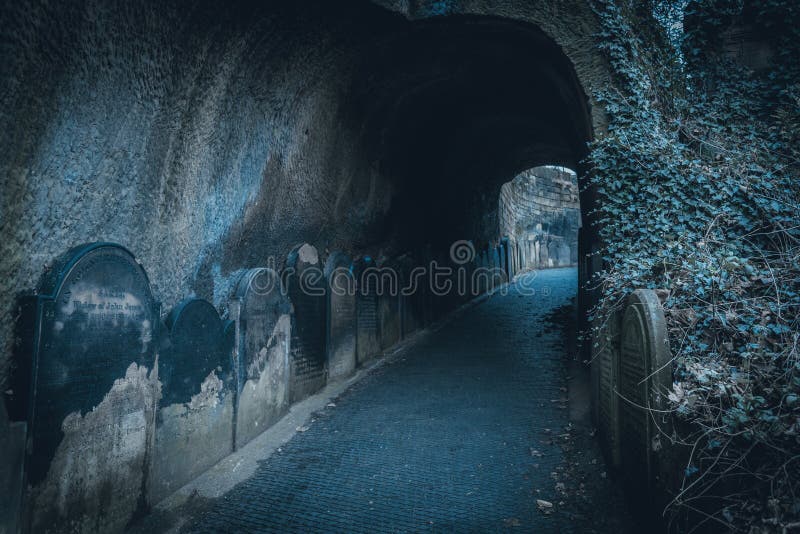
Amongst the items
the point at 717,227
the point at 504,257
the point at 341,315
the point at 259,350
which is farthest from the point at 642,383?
the point at 504,257

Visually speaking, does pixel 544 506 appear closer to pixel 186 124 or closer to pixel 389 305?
pixel 186 124

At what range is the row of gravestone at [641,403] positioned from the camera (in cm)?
284

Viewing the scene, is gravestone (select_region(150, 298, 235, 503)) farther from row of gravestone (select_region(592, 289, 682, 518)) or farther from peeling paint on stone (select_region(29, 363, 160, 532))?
row of gravestone (select_region(592, 289, 682, 518))

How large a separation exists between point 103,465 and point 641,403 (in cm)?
365

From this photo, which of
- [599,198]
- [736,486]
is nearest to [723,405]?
[736,486]

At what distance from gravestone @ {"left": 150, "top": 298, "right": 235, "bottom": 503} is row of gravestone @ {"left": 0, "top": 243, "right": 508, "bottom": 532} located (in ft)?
0.04

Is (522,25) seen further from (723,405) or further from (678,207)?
(723,405)

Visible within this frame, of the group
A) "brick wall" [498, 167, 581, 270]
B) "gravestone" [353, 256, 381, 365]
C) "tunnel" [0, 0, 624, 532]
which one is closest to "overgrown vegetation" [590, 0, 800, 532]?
"tunnel" [0, 0, 624, 532]

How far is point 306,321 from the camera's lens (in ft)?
20.5

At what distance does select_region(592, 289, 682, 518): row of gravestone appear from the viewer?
2.84m

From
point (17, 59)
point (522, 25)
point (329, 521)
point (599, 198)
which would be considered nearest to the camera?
point (17, 59)

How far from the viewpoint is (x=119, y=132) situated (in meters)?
3.52

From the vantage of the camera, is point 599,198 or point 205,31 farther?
point 599,198

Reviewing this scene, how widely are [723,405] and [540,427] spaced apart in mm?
2369
